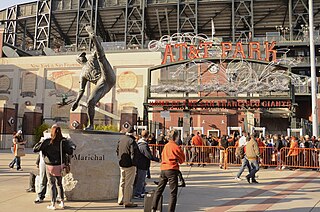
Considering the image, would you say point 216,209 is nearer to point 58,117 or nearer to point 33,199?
point 33,199

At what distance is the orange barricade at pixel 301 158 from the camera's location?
609 inches

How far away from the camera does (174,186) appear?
6.03m

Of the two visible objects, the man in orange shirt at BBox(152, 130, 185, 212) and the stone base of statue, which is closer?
the man in orange shirt at BBox(152, 130, 185, 212)

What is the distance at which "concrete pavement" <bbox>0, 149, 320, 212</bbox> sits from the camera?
709cm

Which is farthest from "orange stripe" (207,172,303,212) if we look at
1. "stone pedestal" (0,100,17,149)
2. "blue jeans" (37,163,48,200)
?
"stone pedestal" (0,100,17,149)

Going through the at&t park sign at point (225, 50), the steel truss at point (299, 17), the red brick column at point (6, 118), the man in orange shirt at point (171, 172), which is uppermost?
the steel truss at point (299, 17)

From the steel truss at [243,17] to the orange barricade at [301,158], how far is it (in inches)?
1248

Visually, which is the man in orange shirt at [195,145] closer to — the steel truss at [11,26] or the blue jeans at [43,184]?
the blue jeans at [43,184]

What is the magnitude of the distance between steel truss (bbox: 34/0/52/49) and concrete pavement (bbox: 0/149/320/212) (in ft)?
147

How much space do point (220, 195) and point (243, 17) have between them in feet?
140

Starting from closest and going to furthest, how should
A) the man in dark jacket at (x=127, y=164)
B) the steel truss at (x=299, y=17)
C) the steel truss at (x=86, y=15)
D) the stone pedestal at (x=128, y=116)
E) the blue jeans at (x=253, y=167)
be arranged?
the man in dark jacket at (x=127, y=164) → the blue jeans at (x=253, y=167) → the stone pedestal at (x=128, y=116) → the steel truss at (x=299, y=17) → the steel truss at (x=86, y=15)

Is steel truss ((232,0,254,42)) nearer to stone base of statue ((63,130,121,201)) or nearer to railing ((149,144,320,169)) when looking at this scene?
railing ((149,144,320,169))

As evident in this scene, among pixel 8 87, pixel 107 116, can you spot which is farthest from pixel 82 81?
pixel 8 87

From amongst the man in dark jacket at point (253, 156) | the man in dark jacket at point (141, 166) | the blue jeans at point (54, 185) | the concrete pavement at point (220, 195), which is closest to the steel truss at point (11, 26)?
the concrete pavement at point (220, 195)
